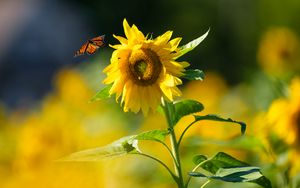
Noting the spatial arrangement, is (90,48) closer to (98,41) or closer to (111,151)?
(98,41)

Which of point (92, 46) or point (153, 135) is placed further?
point (92, 46)

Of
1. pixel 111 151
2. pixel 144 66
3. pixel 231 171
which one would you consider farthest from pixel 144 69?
pixel 231 171

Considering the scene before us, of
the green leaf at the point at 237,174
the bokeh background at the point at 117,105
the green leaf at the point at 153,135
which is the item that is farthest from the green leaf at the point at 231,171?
the bokeh background at the point at 117,105

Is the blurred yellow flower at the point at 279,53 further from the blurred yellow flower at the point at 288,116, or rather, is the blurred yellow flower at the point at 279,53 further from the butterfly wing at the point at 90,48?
the butterfly wing at the point at 90,48

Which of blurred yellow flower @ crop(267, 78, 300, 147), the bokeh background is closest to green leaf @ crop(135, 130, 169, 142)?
the bokeh background

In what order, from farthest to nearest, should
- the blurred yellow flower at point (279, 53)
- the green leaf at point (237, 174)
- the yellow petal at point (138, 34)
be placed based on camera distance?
the blurred yellow flower at point (279, 53), the yellow petal at point (138, 34), the green leaf at point (237, 174)

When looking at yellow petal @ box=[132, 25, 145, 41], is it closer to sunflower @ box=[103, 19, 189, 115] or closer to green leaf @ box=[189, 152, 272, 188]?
sunflower @ box=[103, 19, 189, 115]
